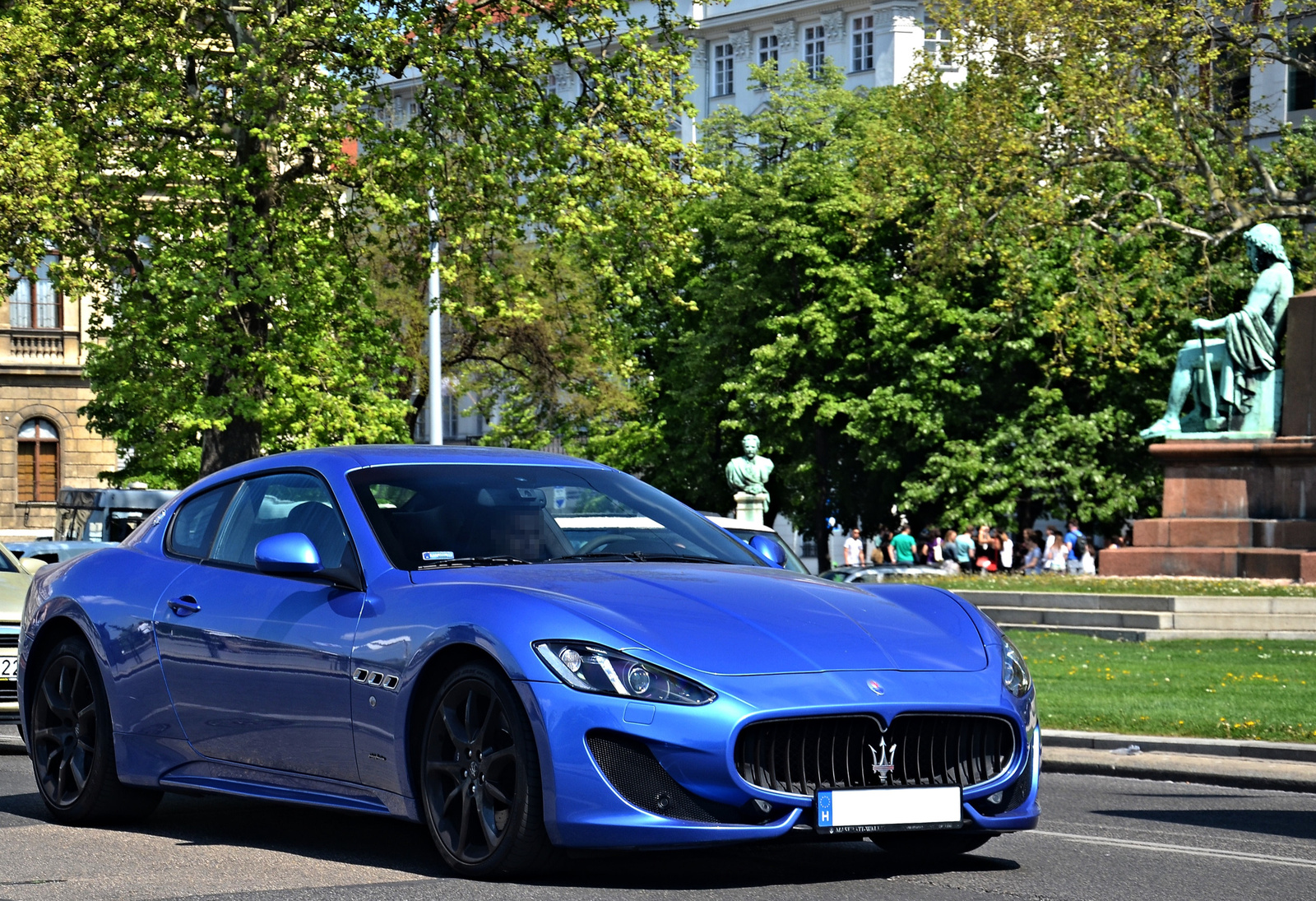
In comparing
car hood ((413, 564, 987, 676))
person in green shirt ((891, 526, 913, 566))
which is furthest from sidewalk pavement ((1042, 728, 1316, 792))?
person in green shirt ((891, 526, 913, 566))

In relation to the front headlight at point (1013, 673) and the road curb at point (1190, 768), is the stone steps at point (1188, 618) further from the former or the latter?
the front headlight at point (1013, 673)

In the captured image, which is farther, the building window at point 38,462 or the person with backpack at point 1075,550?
the building window at point 38,462

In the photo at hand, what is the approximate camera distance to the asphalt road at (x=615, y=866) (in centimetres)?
608

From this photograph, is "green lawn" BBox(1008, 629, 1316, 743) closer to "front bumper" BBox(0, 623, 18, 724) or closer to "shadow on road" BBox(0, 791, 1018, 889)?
"front bumper" BBox(0, 623, 18, 724)

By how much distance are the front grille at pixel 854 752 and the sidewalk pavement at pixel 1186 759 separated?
552 cm

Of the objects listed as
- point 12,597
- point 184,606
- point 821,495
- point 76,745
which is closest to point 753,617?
point 184,606

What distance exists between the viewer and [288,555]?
22.1ft

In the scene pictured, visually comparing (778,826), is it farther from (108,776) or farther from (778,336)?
(778,336)

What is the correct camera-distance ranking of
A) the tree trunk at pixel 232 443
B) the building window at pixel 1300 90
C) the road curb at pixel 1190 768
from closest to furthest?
1. the road curb at pixel 1190 768
2. the tree trunk at pixel 232 443
3. the building window at pixel 1300 90

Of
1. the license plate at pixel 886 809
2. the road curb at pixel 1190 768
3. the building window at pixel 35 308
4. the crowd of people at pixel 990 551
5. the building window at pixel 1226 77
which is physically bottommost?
the crowd of people at pixel 990 551

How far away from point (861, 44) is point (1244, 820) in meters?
67.0

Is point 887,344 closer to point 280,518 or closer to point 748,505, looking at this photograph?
point 748,505

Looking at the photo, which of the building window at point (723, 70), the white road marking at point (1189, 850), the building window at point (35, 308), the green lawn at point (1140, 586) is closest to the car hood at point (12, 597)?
the white road marking at point (1189, 850)

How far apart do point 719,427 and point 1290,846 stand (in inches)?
1741
